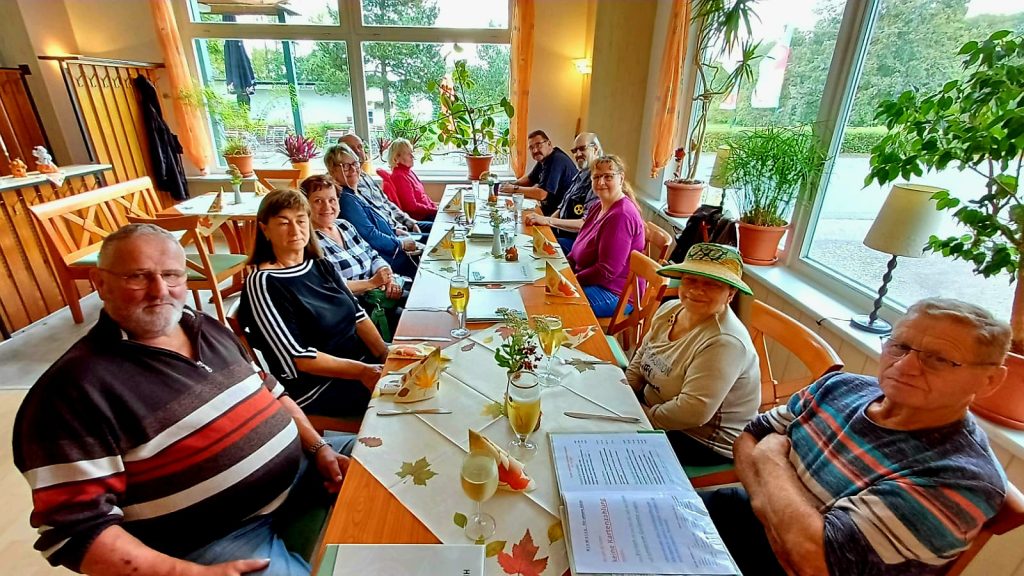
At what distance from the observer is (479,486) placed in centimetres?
79

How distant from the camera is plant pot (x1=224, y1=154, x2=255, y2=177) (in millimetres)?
4609

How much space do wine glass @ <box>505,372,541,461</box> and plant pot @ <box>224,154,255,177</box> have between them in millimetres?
4802

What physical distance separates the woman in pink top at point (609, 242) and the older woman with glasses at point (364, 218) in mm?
1112

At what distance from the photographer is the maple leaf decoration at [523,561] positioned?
75 cm

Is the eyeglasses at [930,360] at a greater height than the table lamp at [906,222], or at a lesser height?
lesser

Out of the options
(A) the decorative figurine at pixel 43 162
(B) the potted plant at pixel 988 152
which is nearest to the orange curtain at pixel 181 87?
(A) the decorative figurine at pixel 43 162

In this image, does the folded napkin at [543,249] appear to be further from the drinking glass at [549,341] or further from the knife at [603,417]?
the knife at [603,417]

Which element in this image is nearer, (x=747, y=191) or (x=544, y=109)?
(x=747, y=191)

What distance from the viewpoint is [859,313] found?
6.16 ft

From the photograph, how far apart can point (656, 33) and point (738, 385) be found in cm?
388

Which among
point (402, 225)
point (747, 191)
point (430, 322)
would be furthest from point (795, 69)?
point (402, 225)

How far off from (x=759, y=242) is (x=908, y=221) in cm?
94

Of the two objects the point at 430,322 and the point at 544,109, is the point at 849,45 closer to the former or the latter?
the point at 430,322

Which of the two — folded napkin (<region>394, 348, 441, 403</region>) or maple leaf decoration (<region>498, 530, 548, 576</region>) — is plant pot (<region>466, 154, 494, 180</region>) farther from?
maple leaf decoration (<region>498, 530, 548, 576</region>)
